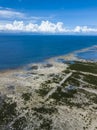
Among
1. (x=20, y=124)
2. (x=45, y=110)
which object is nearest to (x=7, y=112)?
(x=20, y=124)

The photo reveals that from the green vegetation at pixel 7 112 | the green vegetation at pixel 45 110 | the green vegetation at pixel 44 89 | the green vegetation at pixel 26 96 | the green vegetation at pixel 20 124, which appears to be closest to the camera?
the green vegetation at pixel 20 124

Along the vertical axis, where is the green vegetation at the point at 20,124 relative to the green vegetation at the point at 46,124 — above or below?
above

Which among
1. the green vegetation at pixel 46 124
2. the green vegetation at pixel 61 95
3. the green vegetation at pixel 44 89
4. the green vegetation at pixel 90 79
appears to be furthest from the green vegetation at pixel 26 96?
the green vegetation at pixel 90 79

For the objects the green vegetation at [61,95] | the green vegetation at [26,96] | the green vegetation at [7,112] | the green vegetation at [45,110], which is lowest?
the green vegetation at [61,95]

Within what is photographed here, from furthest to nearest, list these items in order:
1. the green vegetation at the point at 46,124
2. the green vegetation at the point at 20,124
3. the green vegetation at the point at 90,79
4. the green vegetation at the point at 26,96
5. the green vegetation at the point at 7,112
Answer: the green vegetation at the point at 90,79
the green vegetation at the point at 26,96
the green vegetation at the point at 7,112
the green vegetation at the point at 46,124
the green vegetation at the point at 20,124

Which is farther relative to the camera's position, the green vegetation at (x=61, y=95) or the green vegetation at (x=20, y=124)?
the green vegetation at (x=61, y=95)

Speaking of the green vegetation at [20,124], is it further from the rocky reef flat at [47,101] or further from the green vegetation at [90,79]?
the green vegetation at [90,79]

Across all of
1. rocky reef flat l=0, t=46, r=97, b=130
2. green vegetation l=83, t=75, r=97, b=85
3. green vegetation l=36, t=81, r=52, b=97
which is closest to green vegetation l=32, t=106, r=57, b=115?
rocky reef flat l=0, t=46, r=97, b=130

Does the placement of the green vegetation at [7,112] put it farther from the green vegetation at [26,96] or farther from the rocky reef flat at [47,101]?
the green vegetation at [26,96]
